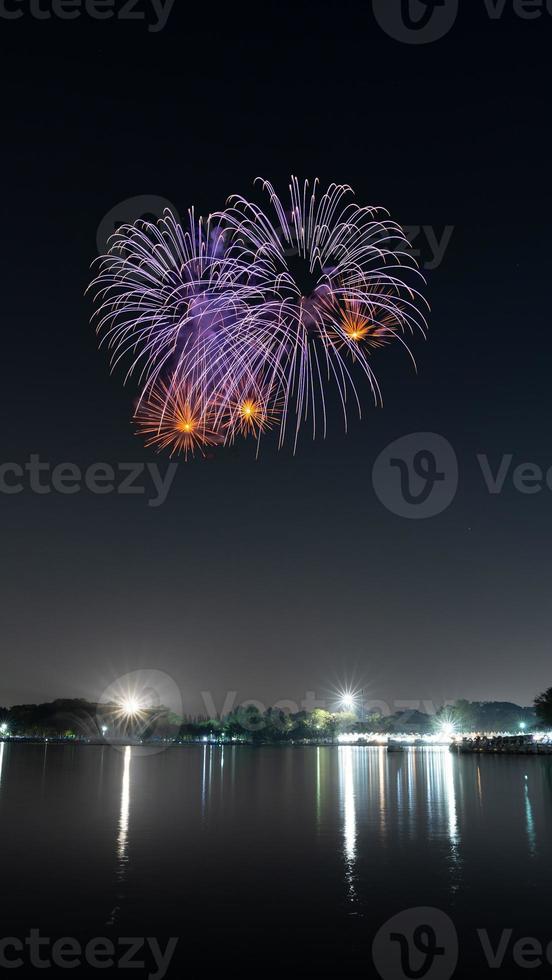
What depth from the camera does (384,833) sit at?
39.0 m

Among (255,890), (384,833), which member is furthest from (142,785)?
(255,890)

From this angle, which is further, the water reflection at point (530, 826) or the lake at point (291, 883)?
the water reflection at point (530, 826)

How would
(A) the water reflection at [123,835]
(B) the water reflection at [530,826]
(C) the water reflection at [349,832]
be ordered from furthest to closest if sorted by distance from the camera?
(B) the water reflection at [530,826] < (A) the water reflection at [123,835] < (C) the water reflection at [349,832]

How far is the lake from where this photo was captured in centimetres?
1988

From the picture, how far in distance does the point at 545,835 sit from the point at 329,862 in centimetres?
1286

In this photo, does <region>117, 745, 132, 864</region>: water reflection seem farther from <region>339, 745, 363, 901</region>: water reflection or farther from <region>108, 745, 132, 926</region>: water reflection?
<region>339, 745, 363, 901</region>: water reflection

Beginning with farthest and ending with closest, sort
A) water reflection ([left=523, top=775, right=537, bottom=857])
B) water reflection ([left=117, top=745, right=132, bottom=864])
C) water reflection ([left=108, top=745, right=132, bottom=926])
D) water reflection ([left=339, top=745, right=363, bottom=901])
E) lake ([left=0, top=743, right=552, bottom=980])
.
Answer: water reflection ([left=523, top=775, right=537, bottom=857])
water reflection ([left=117, top=745, right=132, bottom=864])
water reflection ([left=339, top=745, right=363, bottom=901])
water reflection ([left=108, top=745, right=132, bottom=926])
lake ([left=0, top=743, right=552, bottom=980])

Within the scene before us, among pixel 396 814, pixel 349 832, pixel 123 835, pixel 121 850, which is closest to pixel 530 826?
pixel 396 814

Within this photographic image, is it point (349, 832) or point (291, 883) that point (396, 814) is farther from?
point (291, 883)

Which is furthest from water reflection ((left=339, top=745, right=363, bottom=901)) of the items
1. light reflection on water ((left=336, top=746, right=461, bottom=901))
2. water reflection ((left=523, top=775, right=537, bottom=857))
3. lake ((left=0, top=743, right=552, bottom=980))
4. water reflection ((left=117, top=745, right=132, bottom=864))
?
water reflection ((left=117, top=745, right=132, bottom=864))

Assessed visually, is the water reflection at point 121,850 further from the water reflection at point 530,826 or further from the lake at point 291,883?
Answer: the water reflection at point 530,826

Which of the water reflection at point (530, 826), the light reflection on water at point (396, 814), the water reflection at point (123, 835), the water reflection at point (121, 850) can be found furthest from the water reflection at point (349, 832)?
the water reflection at point (123, 835)

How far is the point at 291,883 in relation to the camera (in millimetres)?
27609

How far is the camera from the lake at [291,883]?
65.2 ft
